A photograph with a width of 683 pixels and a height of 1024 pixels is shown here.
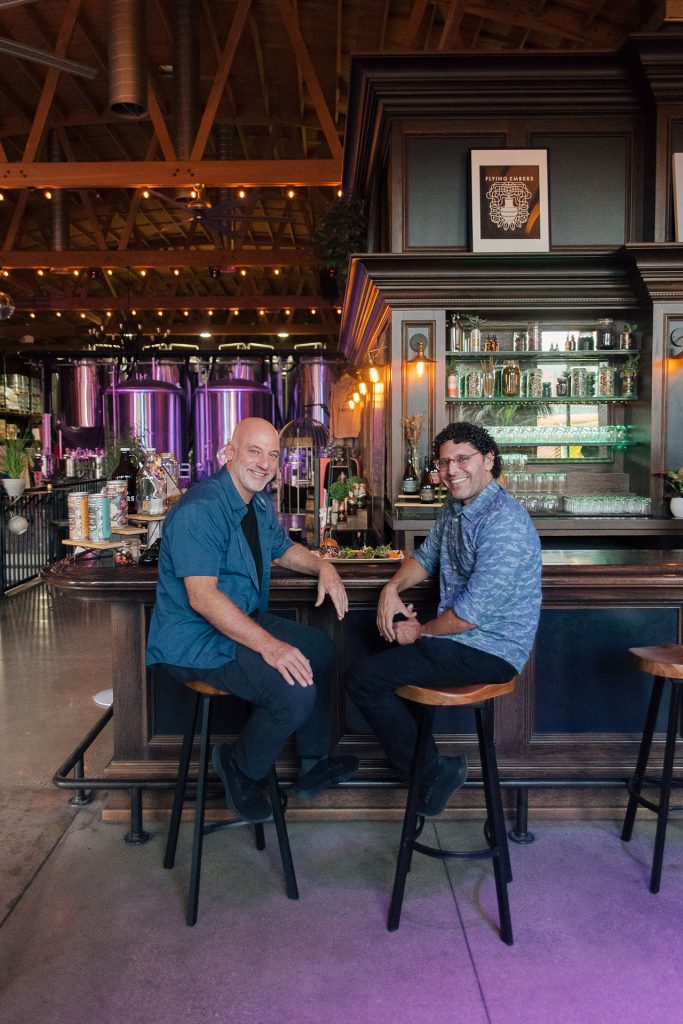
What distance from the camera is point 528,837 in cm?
326

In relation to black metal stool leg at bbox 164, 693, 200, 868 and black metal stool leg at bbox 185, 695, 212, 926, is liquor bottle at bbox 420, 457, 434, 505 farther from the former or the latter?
black metal stool leg at bbox 185, 695, 212, 926

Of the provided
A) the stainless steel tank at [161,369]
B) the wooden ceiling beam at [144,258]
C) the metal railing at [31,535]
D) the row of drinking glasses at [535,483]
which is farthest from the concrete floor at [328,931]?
the wooden ceiling beam at [144,258]

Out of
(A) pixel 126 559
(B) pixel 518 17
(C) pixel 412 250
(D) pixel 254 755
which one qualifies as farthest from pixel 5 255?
(D) pixel 254 755

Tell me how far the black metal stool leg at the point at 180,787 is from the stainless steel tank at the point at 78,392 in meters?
11.5

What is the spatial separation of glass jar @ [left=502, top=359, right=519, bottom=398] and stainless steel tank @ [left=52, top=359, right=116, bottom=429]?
28.6ft

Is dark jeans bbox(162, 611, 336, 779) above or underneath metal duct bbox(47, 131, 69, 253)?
underneath

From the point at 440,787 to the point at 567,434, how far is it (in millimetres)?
4470

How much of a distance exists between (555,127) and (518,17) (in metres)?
3.55

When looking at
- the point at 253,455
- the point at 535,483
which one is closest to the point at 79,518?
the point at 253,455

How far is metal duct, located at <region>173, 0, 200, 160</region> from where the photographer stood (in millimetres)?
9750

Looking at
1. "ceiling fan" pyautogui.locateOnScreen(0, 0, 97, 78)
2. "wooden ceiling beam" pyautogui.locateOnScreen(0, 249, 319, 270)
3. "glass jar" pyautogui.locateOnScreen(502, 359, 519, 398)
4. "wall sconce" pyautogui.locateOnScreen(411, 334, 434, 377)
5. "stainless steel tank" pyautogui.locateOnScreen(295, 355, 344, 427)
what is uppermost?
"wooden ceiling beam" pyautogui.locateOnScreen(0, 249, 319, 270)

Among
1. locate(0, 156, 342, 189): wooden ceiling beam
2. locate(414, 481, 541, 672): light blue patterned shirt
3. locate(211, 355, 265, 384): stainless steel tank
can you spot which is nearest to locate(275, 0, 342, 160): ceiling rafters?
locate(0, 156, 342, 189): wooden ceiling beam

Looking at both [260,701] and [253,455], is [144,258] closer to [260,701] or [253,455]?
[253,455]

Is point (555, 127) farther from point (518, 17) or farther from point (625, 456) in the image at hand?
point (518, 17)
